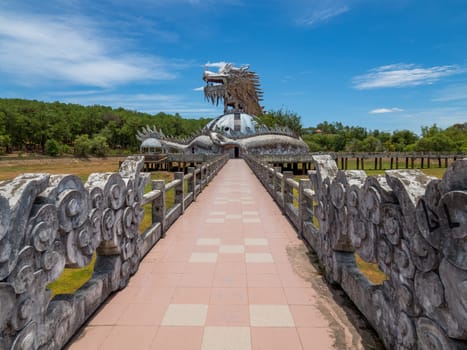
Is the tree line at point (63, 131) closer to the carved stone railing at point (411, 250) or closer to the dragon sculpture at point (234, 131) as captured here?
the dragon sculpture at point (234, 131)

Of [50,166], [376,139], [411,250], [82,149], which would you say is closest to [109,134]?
[82,149]

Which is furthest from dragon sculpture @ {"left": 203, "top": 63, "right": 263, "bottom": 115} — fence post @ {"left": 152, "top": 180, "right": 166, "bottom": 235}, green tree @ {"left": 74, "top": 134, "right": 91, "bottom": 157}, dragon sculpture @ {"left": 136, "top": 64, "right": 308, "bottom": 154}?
fence post @ {"left": 152, "top": 180, "right": 166, "bottom": 235}

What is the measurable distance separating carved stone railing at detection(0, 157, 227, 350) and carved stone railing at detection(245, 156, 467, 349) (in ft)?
8.28

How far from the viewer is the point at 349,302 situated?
139 inches

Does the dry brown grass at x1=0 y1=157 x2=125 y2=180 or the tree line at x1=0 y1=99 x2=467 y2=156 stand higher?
the tree line at x1=0 y1=99 x2=467 y2=156

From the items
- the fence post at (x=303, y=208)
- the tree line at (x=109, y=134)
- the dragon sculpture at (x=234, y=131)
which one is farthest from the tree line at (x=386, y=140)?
the fence post at (x=303, y=208)

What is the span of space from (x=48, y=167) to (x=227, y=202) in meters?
42.6

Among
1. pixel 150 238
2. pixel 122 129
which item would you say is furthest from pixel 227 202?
pixel 122 129

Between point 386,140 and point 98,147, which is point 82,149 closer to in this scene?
point 98,147

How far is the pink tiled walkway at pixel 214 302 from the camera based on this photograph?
285cm

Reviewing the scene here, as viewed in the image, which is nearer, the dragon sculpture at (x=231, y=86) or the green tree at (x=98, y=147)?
→ the dragon sculpture at (x=231, y=86)

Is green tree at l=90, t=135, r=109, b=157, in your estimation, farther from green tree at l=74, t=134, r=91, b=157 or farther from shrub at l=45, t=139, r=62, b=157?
shrub at l=45, t=139, r=62, b=157

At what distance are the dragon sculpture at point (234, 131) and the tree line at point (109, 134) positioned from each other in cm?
455

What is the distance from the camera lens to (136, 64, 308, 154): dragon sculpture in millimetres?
42156
